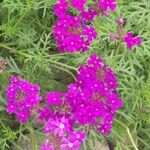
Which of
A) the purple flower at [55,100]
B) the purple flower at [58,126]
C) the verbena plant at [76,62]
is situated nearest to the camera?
the purple flower at [58,126]

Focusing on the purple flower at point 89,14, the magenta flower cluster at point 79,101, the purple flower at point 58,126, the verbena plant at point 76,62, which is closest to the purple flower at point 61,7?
the purple flower at point 89,14

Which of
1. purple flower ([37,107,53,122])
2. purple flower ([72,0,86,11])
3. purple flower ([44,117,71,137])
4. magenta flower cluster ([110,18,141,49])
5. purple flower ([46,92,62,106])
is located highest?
purple flower ([72,0,86,11])

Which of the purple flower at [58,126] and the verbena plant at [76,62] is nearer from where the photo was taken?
the purple flower at [58,126]

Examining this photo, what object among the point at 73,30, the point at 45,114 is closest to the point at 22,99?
the point at 45,114

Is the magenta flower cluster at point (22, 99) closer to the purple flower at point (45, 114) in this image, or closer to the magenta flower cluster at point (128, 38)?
the purple flower at point (45, 114)

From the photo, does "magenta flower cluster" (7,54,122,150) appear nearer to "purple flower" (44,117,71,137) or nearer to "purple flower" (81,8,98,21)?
"purple flower" (44,117,71,137)

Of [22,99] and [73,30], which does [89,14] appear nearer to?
[73,30]

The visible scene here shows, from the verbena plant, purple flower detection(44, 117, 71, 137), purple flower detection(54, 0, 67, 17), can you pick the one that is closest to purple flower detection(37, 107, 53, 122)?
purple flower detection(44, 117, 71, 137)

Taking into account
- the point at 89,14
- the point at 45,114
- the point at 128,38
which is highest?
the point at 89,14

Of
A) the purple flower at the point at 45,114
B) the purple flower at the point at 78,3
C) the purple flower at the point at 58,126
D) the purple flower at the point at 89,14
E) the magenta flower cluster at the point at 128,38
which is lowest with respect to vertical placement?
the purple flower at the point at 45,114
